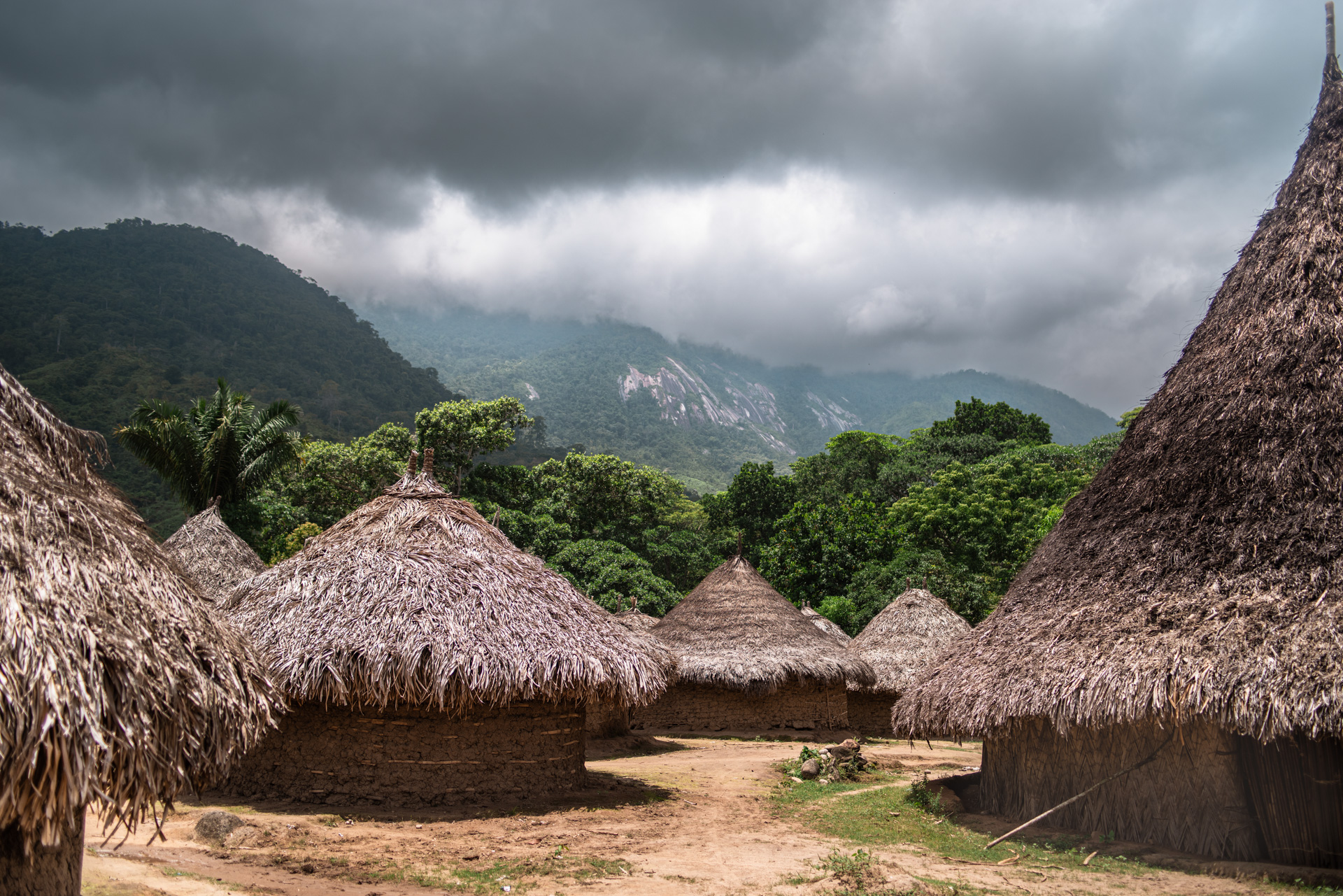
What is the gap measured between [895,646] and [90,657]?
62.0ft

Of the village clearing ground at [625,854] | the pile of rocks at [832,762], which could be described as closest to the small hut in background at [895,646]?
the pile of rocks at [832,762]

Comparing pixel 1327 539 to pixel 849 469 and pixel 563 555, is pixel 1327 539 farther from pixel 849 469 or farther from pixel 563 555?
pixel 849 469

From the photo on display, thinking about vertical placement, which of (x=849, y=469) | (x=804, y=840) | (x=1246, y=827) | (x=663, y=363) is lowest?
(x=804, y=840)

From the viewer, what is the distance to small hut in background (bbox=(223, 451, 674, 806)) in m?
8.91

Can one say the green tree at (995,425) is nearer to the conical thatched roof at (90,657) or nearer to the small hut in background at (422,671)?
the small hut in background at (422,671)

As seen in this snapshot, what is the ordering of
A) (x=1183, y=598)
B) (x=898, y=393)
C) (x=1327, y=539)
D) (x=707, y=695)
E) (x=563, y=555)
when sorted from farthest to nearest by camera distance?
1. (x=898, y=393)
2. (x=563, y=555)
3. (x=707, y=695)
4. (x=1183, y=598)
5. (x=1327, y=539)

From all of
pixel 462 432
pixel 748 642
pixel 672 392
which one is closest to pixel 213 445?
pixel 462 432

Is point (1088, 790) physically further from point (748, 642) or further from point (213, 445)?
point (213, 445)


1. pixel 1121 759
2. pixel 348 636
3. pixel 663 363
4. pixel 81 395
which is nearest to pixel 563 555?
pixel 348 636

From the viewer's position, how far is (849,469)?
128 feet

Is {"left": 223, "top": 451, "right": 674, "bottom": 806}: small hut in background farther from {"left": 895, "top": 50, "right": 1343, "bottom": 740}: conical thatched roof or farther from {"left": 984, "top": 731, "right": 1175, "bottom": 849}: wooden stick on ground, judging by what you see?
{"left": 984, "top": 731, "right": 1175, "bottom": 849}: wooden stick on ground

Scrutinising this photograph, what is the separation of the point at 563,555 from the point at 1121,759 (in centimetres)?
1993

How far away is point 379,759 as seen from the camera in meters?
9.29

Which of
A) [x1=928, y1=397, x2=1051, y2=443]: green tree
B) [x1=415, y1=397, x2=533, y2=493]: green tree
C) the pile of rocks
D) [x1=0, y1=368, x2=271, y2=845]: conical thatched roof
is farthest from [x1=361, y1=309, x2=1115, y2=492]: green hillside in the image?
[x1=0, y1=368, x2=271, y2=845]: conical thatched roof
